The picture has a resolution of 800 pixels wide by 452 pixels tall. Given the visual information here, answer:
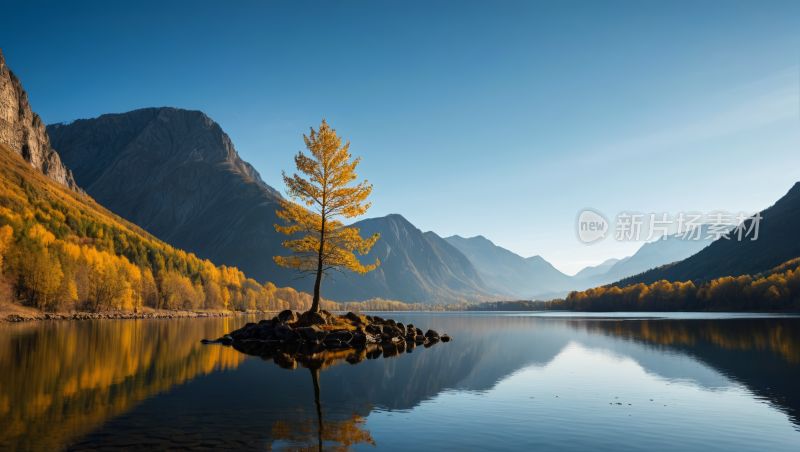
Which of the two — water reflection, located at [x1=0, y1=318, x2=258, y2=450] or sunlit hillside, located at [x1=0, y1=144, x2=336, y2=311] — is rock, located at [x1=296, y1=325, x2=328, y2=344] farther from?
sunlit hillside, located at [x1=0, y1=144, x2=336, y2=311]

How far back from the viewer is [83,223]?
15662cm

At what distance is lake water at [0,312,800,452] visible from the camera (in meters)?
12.6

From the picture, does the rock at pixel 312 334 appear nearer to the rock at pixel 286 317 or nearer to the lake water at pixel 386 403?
the rock at pixel 286 317

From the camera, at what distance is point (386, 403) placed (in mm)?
17922

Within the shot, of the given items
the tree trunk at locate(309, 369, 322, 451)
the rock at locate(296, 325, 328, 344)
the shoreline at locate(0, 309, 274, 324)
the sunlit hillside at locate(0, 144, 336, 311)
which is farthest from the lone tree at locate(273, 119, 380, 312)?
the sunlit hillside at locate(0, 144, 336, 311)

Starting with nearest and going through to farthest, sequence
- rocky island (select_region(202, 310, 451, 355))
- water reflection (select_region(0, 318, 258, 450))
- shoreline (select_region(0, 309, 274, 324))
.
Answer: water reflection (select_region(0, 318, 258, 450))
rocky island (select_region(202, 310, 451, 355))
shoreline (select_region(0, 309, 274, 324))

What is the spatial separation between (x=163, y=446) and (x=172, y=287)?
16202cm

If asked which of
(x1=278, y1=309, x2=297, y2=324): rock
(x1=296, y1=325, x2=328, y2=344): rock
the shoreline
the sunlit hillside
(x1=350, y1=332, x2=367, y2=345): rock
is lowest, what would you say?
the shoreline

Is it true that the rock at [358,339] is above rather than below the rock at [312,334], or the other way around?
below

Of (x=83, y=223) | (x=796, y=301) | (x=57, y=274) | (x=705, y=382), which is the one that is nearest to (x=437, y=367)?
(x=705, y=382)

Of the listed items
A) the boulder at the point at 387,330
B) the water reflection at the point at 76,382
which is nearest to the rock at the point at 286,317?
the boulder at the point at 387,330

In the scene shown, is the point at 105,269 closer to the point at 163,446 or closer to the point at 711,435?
the point at 163,446

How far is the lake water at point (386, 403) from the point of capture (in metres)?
12.6

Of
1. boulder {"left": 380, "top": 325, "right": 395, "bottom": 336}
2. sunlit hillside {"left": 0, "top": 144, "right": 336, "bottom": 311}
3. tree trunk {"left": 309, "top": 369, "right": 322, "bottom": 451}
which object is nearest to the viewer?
tree trunk {"left": 309, "top": 369, "right": 322, "bottom": 451}
